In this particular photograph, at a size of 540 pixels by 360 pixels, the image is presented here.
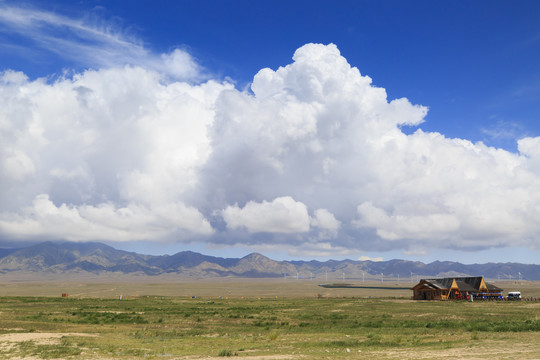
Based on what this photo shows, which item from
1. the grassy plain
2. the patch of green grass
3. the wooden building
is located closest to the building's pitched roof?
the wooden building

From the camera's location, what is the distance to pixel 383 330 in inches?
1689

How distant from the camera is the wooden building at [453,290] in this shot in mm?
105125

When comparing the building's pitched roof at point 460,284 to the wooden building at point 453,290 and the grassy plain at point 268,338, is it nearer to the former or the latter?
the wooden building at point 453,290

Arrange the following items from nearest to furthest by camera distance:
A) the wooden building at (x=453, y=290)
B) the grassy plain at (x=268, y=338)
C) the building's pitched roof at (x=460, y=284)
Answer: the grassy plain at (x=268, y=338), the wooden building at (x=453, y=290), the building's pitched roof at (x=460, y=284)

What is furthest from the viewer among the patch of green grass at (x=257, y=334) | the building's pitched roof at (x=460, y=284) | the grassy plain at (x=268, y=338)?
the building's pitched roof at (x=460, y=284)

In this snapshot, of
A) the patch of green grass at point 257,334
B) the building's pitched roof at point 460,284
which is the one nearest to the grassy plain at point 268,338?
the patch of green grass at point 257,334

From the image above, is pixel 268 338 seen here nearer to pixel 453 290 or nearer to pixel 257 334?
pixel 257 334

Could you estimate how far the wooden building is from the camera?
10512 centimetres

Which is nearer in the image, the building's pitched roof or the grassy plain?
the grassy plain

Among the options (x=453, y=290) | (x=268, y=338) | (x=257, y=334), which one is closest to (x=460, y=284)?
(x=453, y=290)

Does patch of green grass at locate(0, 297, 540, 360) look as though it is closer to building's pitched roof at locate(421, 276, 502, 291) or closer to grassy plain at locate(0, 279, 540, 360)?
grassy plain at locate(0, 279, 540, 360)

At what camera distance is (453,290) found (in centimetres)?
10650

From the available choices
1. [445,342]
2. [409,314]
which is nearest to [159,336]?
[445,342]

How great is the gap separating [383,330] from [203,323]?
2093cm
